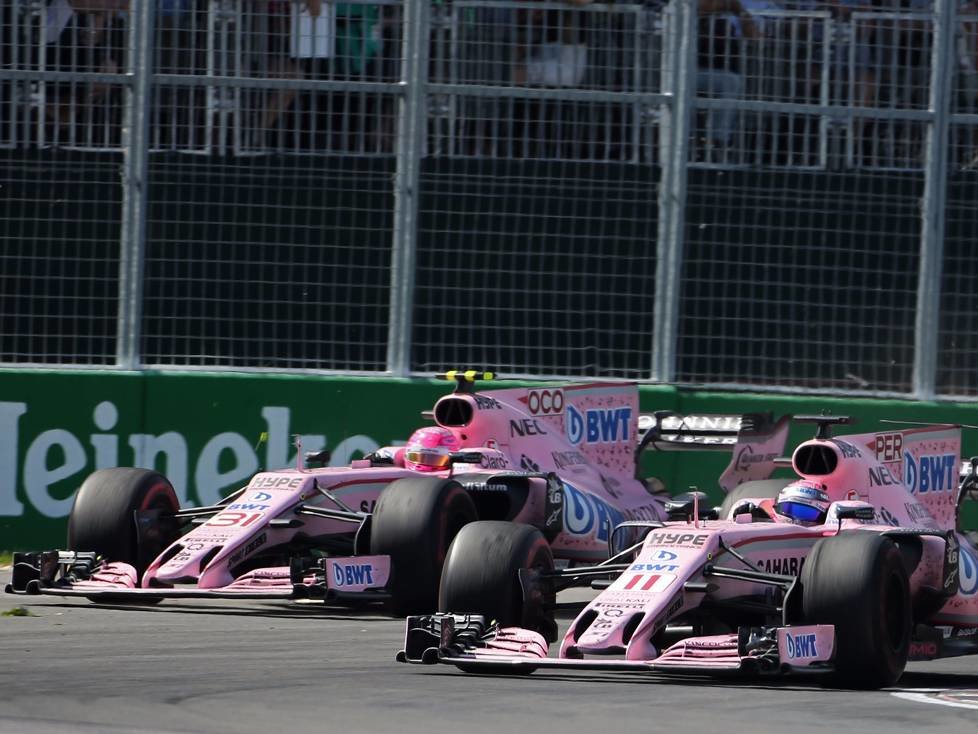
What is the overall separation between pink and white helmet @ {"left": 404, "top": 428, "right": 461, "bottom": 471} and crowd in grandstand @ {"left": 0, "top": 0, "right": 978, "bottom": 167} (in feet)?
9.37

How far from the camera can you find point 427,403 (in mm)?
13836

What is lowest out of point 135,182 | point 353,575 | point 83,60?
point 353,575

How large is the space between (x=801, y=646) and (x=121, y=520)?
189 inches

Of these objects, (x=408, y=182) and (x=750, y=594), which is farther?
(x=408, y=182)

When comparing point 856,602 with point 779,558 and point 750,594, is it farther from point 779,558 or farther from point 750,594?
point 779,558

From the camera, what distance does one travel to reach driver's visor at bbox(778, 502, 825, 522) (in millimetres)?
9250

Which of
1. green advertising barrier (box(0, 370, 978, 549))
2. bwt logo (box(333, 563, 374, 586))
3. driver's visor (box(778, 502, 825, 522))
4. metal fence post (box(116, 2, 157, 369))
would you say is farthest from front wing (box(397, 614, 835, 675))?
metal fence post (box(116, 2, 157, 369))

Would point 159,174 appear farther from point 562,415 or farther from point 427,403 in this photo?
point 562,415

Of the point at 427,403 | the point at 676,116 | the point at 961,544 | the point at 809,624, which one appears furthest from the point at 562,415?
the point at 809,624

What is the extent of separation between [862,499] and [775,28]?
5273 millimetres

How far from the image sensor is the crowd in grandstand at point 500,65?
13867 millimetres

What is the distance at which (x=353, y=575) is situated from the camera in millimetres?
10258

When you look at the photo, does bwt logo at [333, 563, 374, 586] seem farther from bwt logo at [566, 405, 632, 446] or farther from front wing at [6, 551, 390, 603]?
bwt logo at [566, 405, 632, 446]

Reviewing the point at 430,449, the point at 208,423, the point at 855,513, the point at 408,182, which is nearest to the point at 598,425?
the point at 430,449
